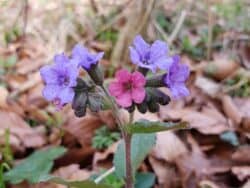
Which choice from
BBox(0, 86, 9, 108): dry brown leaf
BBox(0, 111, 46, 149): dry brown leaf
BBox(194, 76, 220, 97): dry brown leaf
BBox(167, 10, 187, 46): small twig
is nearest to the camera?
BBox(0, 111, 46, 149): dry brown leaf

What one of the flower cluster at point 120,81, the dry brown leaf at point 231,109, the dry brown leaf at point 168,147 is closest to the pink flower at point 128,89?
the flower cluster at point 120,81

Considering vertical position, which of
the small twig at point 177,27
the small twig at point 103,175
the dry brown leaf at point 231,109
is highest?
the small twig at point 177,27

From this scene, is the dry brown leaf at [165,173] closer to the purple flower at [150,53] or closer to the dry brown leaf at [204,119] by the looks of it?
the dry brown leaf at [204,119]

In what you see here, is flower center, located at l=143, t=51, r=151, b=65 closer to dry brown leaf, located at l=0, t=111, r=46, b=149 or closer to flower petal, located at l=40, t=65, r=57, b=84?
flower petal, located at l=40, t=65, r=57, b=84

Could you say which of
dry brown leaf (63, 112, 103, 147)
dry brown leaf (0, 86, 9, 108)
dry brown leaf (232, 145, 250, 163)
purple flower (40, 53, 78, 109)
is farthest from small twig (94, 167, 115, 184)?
dry brown leaf (0, 86, 9, 108)

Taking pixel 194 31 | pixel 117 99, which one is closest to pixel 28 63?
pixel 194 31
